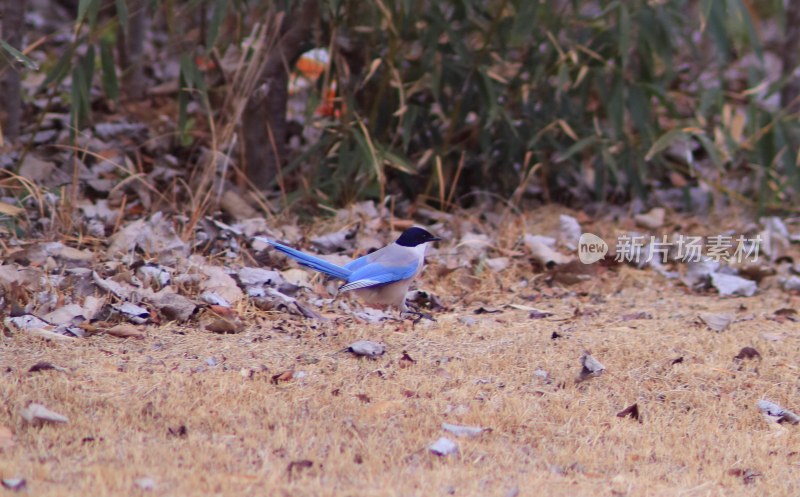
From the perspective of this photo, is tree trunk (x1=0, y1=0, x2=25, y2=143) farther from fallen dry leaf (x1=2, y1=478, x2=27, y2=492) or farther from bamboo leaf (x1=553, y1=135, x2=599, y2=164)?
fallen dry leaf (x1=2, y1=478, x2=27, y2=492)

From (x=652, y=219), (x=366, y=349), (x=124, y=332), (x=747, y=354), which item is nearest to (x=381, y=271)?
(x=366, y=349)

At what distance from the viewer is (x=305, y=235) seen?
5.03m

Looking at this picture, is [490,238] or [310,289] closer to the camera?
[310,289]

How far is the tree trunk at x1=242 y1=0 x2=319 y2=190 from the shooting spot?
556 centimetres

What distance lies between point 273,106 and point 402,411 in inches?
118

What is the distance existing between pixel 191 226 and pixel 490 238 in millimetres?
1386

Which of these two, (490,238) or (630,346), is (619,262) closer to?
(490,238)

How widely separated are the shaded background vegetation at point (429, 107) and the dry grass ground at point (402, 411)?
1582 millimetres

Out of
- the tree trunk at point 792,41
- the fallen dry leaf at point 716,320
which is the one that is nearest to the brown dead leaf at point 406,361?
the fallen dry leaf at point 716,320

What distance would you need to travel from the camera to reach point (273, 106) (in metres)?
5.86

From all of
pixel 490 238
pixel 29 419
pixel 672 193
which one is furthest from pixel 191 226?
pixel 672 193

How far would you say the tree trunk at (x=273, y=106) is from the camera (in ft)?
18.2

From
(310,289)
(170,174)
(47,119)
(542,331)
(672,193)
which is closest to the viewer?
(542,331)

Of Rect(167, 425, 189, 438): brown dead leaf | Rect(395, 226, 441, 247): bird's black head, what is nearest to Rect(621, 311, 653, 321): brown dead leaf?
Rect(395, 226, 441, 247): bird's black head
